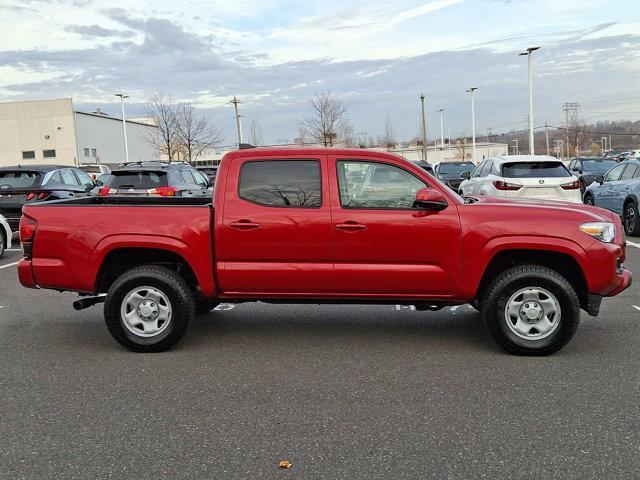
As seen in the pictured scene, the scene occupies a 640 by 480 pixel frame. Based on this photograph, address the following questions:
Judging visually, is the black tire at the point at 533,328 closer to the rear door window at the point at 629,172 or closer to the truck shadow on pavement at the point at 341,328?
the truck shadow on pavement at the point at 341,328

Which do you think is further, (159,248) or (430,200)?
(159,248)

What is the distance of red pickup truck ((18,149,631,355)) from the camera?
208 inches

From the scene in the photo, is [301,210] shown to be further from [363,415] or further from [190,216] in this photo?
[363,415]

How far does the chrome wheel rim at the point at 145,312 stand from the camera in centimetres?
558

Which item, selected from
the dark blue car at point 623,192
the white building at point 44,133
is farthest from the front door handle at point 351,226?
the white building at point 44,133

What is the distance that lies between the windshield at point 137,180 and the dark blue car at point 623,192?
383 inches

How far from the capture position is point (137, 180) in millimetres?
12805

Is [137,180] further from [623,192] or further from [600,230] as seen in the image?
[623,192]

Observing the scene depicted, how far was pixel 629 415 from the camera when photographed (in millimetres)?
4051

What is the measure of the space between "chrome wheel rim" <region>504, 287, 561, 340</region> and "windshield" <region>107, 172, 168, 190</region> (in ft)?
29.8

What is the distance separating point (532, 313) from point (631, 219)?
8.81 m

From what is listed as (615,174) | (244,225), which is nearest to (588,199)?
(615,174)

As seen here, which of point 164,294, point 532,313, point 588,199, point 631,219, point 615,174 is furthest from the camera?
point 588,199

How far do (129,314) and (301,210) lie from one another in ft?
6.07
